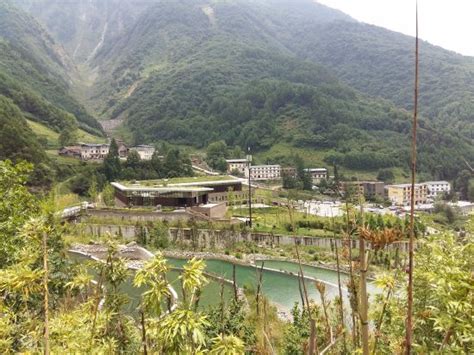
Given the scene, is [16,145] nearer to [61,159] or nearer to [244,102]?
[61,159]

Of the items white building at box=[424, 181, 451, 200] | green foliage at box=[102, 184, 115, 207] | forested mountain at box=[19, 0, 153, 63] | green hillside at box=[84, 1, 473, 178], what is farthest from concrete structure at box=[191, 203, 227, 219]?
forested mountain at box=[19, 0, 153, 63]

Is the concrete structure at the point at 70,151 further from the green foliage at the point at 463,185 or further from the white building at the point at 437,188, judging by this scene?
the green foliage at the point at 463,185

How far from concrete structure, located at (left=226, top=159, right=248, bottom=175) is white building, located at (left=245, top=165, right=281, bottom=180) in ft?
5.85

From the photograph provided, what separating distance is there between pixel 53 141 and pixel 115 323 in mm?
53671

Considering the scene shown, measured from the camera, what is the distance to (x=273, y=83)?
84.3 meters

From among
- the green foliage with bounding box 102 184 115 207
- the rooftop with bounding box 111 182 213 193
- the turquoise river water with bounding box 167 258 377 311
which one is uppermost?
the rooftop with bounding box 111 182 213 193

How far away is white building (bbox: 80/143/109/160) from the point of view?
49.1 metres

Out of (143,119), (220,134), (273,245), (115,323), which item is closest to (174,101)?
(143,119)

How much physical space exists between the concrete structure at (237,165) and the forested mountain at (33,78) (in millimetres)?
22577

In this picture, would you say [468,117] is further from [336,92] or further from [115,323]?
[115,323]

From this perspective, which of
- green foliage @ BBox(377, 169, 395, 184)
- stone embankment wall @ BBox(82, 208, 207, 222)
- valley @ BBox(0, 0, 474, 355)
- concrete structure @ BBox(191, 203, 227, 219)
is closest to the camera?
valley @ BBox(0, 0, 474, 355)

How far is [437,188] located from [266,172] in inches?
805

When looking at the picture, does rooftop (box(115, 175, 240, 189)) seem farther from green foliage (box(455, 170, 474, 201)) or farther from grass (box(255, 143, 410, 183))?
green foliage (box(455, 170, 474, 201))

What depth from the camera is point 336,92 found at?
8181 centimetres
